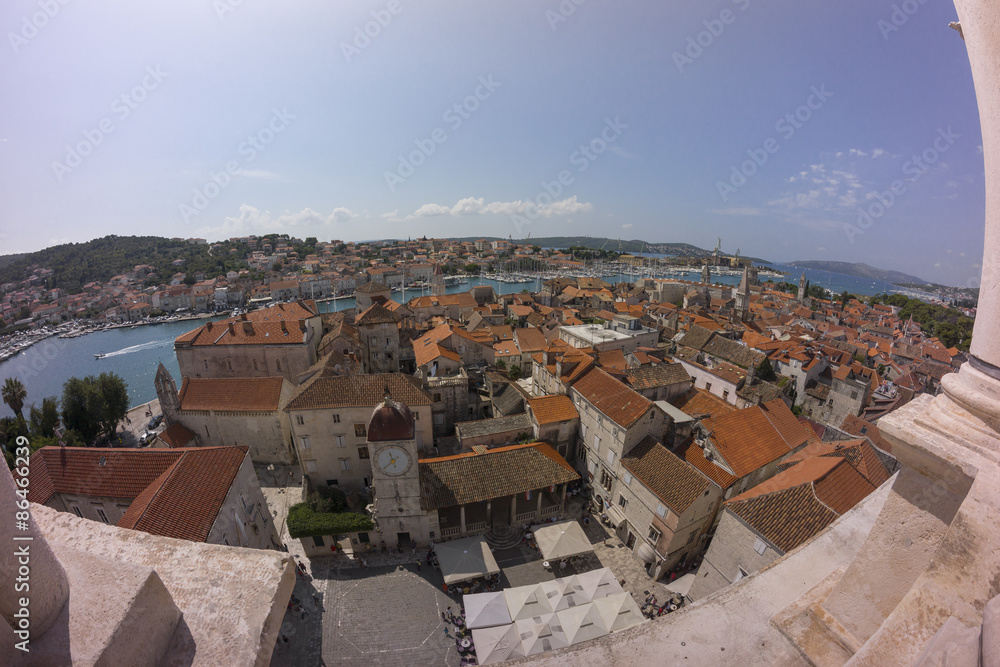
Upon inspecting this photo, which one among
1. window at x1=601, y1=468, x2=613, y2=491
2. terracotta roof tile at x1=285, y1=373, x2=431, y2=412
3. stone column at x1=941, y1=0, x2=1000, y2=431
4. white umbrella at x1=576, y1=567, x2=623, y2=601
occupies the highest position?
stone column at x1=941, y1=0, x2=1000, y2=431

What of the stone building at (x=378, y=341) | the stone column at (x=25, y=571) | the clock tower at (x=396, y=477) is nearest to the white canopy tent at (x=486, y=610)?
the clock tower at (x=396, y=477)

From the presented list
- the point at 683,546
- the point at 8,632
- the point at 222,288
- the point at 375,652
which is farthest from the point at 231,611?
the point at 222,288

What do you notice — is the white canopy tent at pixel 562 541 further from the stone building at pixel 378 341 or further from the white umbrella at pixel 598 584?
the stone building at pixel 378 341

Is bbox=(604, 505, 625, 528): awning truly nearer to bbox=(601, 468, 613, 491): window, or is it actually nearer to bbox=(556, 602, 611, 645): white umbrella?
bbox=(601, 468, 613, 491): window

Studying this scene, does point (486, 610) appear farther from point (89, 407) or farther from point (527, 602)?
point (89, 407)

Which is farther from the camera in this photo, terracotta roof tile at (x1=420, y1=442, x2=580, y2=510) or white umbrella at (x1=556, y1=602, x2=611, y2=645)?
terracotta roof tile at (x1=420, y1=442, x2=580, y2=510)

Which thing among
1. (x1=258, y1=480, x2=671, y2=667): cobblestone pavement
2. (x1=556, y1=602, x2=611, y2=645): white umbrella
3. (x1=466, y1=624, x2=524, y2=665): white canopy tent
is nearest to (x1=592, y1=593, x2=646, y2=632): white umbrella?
(x1=556, y1=602, x2=611, y2=645): white umbrella
